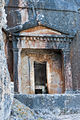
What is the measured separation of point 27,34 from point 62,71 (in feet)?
10.5

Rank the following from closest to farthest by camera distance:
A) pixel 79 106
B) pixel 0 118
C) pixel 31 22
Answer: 1. pixel 0 118
2. pixel 79 106
3. pixel 31 22

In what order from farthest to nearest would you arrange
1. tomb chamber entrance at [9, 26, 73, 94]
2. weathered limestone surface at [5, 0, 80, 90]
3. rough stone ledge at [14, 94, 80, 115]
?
weathered limestone surface at [5, 0, 80, 90]
tomb chamber entrance at [9, 26, 73, 94]
rough stone ledge at [14, 94, 80, 115]

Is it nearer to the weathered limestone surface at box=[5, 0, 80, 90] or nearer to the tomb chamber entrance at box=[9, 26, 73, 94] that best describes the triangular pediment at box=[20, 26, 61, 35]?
the tomb chamber entrance at box=[9, 26, 73, 94]

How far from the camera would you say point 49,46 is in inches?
513

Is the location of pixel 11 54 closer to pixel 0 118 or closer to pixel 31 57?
pixel 31 57

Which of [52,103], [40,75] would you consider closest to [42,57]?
[40,75]

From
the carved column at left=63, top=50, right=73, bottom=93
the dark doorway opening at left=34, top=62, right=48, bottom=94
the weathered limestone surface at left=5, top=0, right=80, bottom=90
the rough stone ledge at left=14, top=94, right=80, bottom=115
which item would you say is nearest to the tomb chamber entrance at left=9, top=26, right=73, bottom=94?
the carved column at left=63, top=50, right=73, bottom=93

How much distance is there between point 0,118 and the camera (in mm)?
3359

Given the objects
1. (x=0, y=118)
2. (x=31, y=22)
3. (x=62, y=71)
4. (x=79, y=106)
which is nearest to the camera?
(x=0, y=118)

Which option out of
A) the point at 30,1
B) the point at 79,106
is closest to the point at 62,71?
the point at 30,1

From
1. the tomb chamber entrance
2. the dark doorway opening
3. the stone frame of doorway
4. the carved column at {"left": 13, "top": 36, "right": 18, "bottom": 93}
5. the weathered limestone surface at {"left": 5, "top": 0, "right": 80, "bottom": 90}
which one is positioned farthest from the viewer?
the dark doorway opening

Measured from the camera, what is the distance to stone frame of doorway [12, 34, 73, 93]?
12.5 metres

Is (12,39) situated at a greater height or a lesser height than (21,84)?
greater

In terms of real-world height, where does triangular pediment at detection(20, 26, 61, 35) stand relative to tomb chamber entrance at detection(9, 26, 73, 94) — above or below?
above
